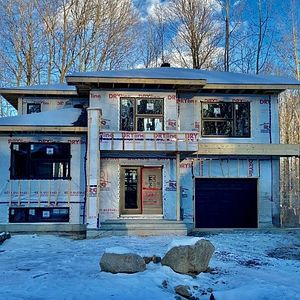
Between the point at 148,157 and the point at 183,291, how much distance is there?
27.1ft

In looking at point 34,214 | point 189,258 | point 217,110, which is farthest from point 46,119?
point 189,258

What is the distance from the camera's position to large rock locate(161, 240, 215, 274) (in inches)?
321

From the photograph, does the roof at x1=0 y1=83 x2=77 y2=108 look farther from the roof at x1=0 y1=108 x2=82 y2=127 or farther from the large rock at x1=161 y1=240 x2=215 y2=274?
the large rock at x1=161 y1=240 x2=215 y2=274

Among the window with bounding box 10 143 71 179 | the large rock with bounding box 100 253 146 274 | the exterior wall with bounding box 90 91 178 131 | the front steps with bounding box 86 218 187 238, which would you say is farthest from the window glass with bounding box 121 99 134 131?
the large rock with bounding box 100 253 146 274

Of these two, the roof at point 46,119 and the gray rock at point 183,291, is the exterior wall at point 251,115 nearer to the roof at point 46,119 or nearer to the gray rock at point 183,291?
the roof at point 46,119

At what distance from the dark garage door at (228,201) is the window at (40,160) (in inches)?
212

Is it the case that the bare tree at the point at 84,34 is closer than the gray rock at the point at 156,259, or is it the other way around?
the gray rock at the point at 156,259

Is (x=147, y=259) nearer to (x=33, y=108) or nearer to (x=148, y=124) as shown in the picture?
(x=148, y=124)

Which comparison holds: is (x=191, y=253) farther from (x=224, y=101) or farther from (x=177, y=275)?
(x=224, y=101)

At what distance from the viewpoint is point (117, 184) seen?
48.0 feet

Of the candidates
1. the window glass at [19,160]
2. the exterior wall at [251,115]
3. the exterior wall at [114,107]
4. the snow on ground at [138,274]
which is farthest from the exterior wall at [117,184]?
the window glass at [19,160]

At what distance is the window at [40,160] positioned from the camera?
1459cm

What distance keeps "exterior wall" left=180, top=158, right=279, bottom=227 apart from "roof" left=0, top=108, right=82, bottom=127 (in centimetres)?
483

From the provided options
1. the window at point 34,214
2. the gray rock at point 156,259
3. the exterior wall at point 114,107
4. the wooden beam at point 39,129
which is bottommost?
the gray rock at point 156,259
